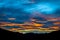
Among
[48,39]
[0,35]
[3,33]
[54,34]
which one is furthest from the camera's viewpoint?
[54,34]

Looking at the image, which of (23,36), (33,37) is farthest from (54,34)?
(23,36)

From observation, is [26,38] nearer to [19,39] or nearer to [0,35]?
[19,39]

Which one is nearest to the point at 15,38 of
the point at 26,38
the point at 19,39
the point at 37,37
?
the point at 19,39

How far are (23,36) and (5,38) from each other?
2.55 metres

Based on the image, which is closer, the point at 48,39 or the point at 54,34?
the point at 48,39

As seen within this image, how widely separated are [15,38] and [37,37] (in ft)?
8.52

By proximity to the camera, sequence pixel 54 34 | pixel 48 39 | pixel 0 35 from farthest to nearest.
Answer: pixel 54 34, pixel 48 39, pixel 0 35

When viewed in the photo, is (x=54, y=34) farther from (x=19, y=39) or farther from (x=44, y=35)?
(x=19, y=39)

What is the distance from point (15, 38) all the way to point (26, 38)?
5.03ft

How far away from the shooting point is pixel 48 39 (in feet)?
56.0

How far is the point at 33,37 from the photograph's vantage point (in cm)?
1769

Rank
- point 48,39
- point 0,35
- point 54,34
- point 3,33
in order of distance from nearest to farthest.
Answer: point 0,35 → point 3,33 → point 48,39 → point 54,34

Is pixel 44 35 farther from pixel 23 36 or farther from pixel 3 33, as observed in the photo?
pixel 3 33

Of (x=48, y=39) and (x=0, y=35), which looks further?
(x=48, y=39)
